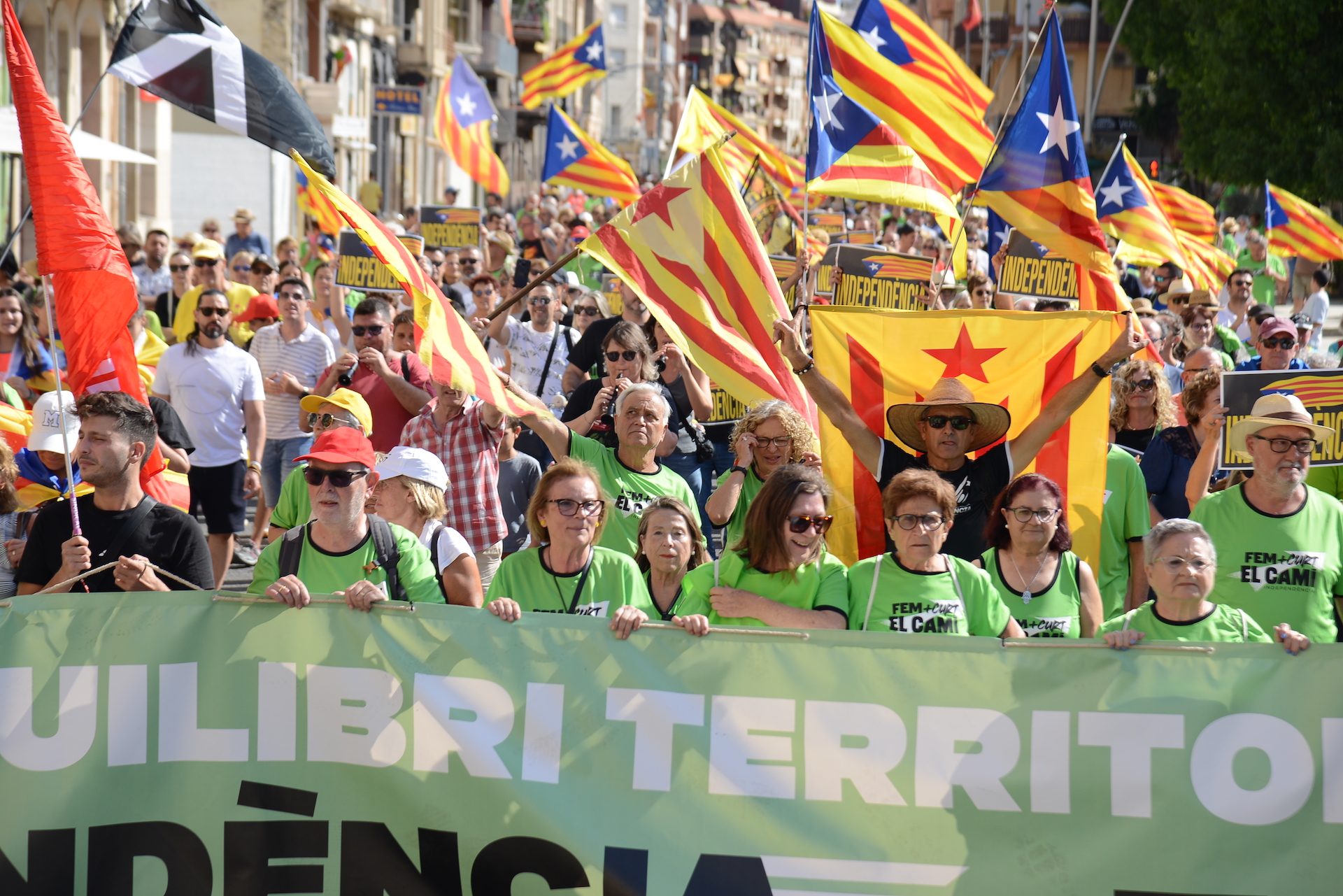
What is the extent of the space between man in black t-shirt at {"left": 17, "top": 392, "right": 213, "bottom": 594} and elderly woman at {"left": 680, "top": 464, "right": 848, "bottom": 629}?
5.05 ft

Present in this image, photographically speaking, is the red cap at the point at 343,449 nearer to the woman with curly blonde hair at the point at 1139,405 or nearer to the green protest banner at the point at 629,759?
the green protest banner at the point at 629,759

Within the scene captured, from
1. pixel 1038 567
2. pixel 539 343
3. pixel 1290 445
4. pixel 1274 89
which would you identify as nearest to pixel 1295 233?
pixel 539 343

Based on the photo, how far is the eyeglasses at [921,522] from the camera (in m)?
4.54

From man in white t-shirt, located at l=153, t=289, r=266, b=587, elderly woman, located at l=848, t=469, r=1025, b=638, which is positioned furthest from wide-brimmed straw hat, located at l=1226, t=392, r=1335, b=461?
man in white t-shirt, located at l=153, t=289, r=266, b=587

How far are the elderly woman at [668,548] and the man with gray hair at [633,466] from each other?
2.55ft

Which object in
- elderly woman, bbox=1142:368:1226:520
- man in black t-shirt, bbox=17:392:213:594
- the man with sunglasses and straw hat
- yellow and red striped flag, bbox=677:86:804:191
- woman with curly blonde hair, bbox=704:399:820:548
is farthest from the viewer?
yellow and red striped flag, bbox=677:86:804:191

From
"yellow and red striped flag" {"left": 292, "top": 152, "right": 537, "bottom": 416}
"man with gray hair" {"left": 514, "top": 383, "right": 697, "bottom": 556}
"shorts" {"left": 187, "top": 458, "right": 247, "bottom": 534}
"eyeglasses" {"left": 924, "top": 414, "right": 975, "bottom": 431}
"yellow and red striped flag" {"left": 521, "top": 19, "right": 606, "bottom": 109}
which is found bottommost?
"shorts" {"left": 187, "top": 458, "right": 247, "bottom": 534}

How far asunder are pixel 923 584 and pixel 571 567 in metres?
1.06

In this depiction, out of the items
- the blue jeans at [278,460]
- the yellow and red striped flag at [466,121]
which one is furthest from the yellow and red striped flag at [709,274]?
the yellow and red striped flag at [466,121]

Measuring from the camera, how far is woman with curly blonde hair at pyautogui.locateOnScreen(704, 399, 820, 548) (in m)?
5.62

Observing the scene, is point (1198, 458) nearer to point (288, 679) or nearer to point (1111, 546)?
point (1111, 546)

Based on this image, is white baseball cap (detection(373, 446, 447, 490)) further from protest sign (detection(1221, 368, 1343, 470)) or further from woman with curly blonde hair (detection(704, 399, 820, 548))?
protest sign (detection(1221, 368, 1343, 470))

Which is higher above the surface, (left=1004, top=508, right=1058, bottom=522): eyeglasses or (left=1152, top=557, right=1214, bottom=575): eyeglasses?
(left=1004, top=508, right=1058, bottom=522): eyeglasses

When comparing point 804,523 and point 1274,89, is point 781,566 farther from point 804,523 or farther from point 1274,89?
point 1274,89
